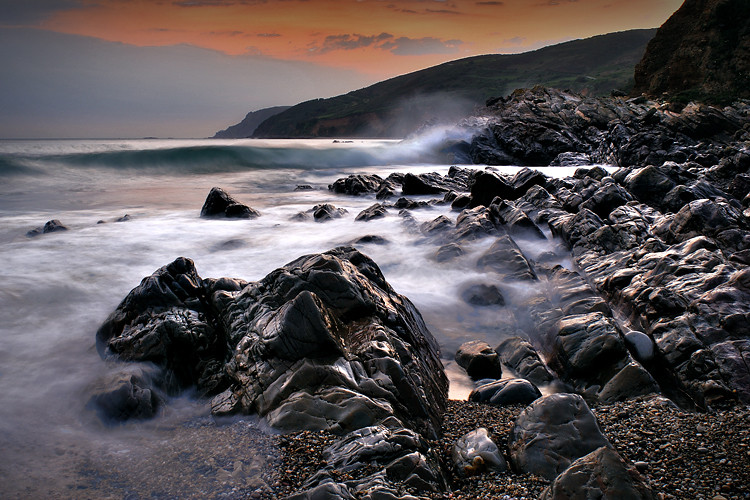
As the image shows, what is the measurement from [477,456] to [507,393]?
0.87 m

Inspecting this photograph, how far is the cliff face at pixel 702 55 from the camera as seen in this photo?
31812 mm

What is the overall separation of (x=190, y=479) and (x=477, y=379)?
7.53ft

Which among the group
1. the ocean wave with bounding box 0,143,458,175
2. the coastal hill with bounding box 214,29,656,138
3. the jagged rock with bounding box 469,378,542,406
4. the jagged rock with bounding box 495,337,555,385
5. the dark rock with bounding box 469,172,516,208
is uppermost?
the coastal hill with bounding box 214,29,656,138

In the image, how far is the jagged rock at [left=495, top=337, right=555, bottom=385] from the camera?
365cm

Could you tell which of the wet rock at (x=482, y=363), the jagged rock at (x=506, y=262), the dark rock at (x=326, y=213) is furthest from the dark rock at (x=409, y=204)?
the wet rock at (x=482, y=363)

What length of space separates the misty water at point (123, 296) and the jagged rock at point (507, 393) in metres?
0.24

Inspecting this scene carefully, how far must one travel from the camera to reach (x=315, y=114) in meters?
134

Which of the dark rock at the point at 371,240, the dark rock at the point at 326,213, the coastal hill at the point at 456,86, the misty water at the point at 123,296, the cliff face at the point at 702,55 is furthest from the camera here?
the coastal hill at the point at 456,86

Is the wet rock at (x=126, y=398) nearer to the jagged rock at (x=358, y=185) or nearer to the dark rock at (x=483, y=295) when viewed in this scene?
the dark rock at (x=483, y=295)

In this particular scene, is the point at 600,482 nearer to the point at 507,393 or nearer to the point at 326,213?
the point at 507,393

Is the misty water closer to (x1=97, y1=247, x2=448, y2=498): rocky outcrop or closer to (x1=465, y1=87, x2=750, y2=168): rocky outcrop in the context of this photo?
(x1=97, y1=247, x2=448, y2=498): rocky outcrop

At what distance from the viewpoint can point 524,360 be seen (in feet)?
12.5

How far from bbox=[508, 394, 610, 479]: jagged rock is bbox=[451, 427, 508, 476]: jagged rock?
3.9 inches

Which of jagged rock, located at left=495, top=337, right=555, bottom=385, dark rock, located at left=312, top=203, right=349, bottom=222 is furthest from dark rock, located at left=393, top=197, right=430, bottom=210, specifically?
jagged rock, located at left=495, top=337, right=555, bottom=385
